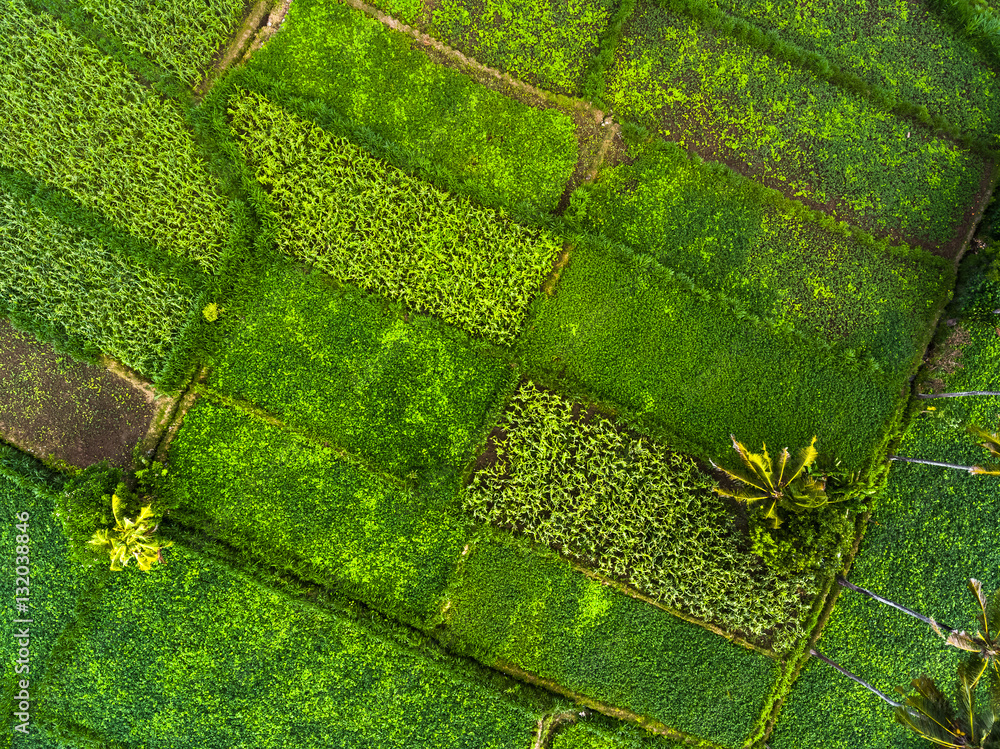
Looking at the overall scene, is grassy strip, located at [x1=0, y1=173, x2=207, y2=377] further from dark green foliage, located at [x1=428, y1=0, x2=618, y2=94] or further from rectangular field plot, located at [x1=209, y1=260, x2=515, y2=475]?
dark green foliage, located at [x1=428, y1=0, x2=618, y2=94]

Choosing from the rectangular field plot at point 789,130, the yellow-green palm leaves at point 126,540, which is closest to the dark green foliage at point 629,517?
the yellow-green palm leaves at point 126,540

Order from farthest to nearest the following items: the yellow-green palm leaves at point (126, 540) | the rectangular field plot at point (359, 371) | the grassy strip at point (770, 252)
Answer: the grassy strip at point (770, 252) < the rectangular field plot at point (359, 371) < the yellow-green palm leaves at point (126, 540)

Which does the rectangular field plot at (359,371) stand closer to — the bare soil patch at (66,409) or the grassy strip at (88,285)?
the grassy strip at (88,285)

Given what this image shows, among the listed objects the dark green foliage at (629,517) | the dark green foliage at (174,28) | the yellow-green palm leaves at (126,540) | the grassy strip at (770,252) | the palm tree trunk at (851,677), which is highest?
the grassy strip at (770,252)

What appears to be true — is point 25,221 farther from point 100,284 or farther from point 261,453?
point 261,453

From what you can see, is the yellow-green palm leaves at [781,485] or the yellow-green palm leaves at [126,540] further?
the yellow-green palm leaves at [781,485]

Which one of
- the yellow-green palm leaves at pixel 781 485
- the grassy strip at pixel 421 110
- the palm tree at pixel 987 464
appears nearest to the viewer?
the palm tree at pixel 987 464

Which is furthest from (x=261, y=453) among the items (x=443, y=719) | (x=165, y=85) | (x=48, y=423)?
(x=165, y=85)
